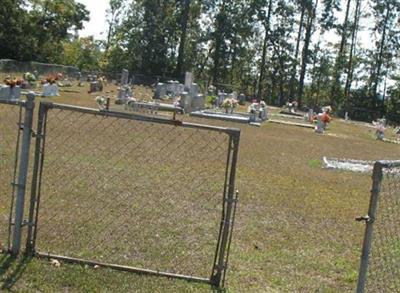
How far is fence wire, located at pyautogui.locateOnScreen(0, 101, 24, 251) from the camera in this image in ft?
18.8

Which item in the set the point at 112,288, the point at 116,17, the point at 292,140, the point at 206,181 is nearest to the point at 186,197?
the point at 206,181

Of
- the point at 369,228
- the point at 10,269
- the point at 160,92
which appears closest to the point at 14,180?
the point at 10,269

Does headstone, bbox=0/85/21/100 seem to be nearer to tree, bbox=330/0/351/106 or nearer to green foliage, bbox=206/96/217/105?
green foliage, bbox=206/96/217/105

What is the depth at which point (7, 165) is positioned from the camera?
32.6 feet

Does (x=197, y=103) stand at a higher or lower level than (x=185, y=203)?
higher

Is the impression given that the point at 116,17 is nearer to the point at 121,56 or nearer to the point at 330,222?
the point at 121,56

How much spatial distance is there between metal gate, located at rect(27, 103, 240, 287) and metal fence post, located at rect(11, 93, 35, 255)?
11 centimetres

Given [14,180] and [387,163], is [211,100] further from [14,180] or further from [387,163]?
[387,163]

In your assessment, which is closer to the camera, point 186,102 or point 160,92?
point 186,102

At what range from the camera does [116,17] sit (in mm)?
79125

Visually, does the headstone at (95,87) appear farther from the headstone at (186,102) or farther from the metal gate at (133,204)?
the metal gate at (133,204)

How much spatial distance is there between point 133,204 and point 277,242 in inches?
89.6

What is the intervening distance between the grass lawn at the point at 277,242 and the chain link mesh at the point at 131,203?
17 centimetres

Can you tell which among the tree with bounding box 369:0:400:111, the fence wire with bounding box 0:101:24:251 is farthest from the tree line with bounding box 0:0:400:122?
the fence wire with bounding box 0:101:24:251
